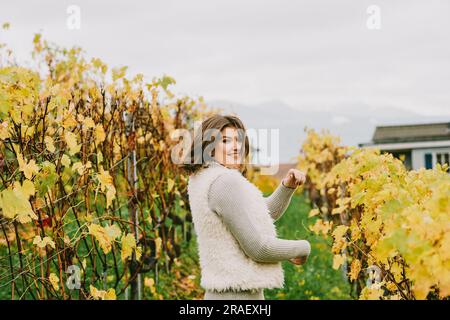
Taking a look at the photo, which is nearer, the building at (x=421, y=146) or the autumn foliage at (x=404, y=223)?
the autumn foliage at (x=404, y=223)

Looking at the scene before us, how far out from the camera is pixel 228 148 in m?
2.31

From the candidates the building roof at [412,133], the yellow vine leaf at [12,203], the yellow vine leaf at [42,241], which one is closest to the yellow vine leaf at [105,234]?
the yellow vine leaf at [42,241]

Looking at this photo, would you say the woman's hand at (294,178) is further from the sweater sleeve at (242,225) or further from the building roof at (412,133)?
the building roof at (412,133)

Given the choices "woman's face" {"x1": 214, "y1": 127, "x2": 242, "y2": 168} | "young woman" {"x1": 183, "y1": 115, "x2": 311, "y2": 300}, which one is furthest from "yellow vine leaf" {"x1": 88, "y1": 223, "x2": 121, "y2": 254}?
"woman's face" {"x1": 214, "y1": 127, "x2": 242, "y2": 168}

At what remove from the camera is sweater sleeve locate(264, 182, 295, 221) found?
2.51m

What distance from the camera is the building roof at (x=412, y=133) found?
899 inches

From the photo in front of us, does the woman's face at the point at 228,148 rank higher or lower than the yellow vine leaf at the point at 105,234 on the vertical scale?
higher

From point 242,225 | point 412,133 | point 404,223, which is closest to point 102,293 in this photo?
point 242,225

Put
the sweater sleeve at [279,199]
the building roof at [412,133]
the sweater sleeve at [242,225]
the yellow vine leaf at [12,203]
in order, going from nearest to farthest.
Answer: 1. the sweater sleeve at [242,225]
2. the yellow vine leaf at [12,203]
3. the sweater sleeve at [279,199]
4. the building roof at [412,133]

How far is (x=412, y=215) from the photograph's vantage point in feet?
5.52

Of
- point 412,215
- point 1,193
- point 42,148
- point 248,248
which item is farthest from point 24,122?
point 412,215

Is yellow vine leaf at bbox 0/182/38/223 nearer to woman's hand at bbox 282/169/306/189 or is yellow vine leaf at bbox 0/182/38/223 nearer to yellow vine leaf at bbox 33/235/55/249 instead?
yellow vine leaf at bbox 33/235/55/249
